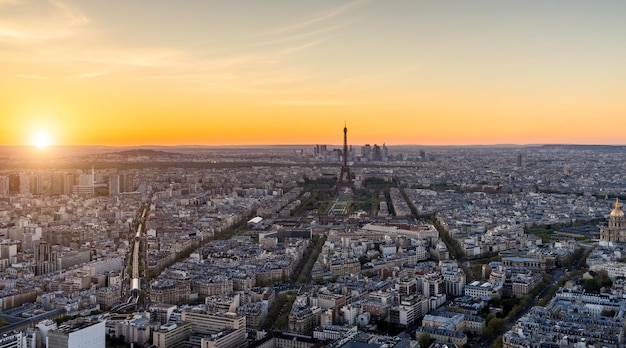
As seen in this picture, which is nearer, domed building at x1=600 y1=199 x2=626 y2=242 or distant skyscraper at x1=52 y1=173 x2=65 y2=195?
domed building at x1=600 y1=199 x2=626 y2=242

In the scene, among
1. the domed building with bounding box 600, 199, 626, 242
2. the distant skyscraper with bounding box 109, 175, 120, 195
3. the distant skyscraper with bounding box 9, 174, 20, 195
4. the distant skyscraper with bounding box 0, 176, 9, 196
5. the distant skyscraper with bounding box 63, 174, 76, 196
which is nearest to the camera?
the domed building with bounding box 600, 199, 626, 242

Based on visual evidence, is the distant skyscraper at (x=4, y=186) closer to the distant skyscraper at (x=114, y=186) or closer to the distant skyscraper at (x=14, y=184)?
the distant skyscraper at (x=14, y=184)

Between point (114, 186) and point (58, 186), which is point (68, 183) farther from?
point (114, 186)

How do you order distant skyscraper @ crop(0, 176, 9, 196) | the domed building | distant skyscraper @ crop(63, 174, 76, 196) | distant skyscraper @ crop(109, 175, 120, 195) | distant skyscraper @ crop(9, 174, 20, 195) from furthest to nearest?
distant skyscraper @ crop(9, 174, 20, 195), distant skyscraper @ crop(63, 174, 76, 196), distant skyscraper @ crop(109, 175, 120, 195), distant skyscraper @ crop(0, 176, 9, 196), the domed building

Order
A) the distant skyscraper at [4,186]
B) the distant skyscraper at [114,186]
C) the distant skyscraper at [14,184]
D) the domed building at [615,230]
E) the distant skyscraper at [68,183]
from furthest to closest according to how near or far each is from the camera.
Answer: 1. the distant skyscraper at [14,184]
2. the distant skyscraper at [68,183]
3. the distant skyscraper at [114,186]
4. the distant skyscraper at [4,186]
5. the domed building at [615,230]

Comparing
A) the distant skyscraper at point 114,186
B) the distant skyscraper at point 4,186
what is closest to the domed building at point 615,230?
the distant skyscraper at point 114,186

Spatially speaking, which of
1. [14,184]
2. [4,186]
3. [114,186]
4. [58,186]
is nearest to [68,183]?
[58,186]

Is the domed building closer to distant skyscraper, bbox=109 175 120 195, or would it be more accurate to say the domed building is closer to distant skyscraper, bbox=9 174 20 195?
distant skyscraper, bbox=109 175 120 195

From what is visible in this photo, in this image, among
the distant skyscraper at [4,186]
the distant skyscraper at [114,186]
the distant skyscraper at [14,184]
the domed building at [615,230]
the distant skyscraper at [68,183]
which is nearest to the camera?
the domed building at [615,230]

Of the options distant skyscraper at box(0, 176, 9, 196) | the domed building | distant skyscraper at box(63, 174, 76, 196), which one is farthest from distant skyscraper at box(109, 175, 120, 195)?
the domed building
